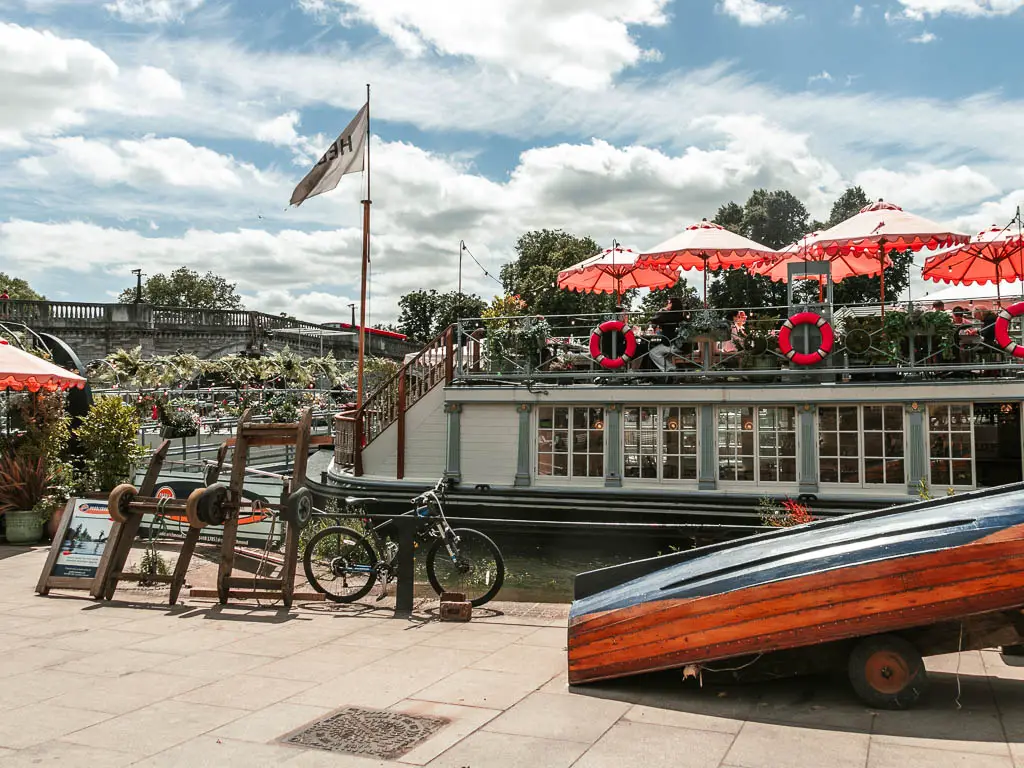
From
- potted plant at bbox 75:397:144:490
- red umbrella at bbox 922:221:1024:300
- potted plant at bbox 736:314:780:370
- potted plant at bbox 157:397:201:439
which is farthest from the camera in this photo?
potted plant at bbox 157:397:201:439

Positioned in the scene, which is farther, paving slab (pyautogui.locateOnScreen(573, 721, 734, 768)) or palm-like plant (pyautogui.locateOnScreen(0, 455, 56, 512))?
palm-like plant (pyautogui.locateOnScreen(0, 455, 56, 512))

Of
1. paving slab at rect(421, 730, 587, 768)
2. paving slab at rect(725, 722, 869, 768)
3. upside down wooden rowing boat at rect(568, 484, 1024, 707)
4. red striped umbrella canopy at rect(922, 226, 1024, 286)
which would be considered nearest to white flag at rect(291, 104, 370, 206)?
red striped umbrella canopy at rect(922, 226, 1024, 286)

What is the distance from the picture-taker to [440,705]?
5539mm

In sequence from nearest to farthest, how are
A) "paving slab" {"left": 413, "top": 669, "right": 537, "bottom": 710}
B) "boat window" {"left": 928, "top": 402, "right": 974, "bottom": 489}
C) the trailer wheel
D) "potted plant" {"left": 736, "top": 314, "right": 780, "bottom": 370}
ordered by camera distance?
the trailer wheel < "paving slab" {"left": 413, "top": 669, "right": 537, "bottom": 710} < "boat window" {"left": 928, "top": 402, "right": 974, "bottom": 489} < "potted plant" {"left": 736, "top": 314, "right": 780, "bottom": 370}

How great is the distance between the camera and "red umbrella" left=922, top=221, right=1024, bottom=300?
54.0 feet

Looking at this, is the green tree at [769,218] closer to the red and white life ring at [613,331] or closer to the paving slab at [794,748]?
the red and white life ring at [613,331]

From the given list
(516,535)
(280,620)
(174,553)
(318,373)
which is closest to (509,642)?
(280,620)

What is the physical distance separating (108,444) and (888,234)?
43.1 feet

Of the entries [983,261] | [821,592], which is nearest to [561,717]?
[821,592]

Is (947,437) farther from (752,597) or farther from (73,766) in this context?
(73,766)

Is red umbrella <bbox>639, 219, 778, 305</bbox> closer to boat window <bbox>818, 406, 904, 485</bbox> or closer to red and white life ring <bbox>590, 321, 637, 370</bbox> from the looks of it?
red and white life ring <bbox>590, 321, 637, 370</bbox>

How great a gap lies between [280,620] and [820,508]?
8.50 m

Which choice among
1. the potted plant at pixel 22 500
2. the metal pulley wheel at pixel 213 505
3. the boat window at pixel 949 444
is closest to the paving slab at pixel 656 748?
the metal pulley wheel at pixel 213 505

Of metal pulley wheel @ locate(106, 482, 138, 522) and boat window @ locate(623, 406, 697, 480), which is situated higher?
boat window @ locate(623, 406, 697, 480)
